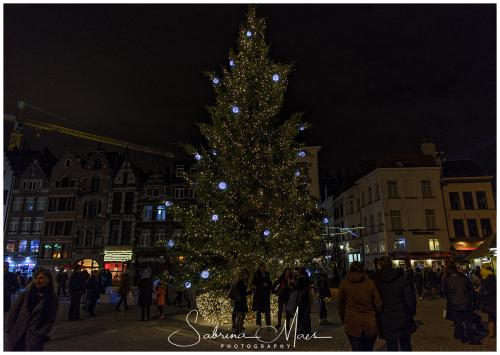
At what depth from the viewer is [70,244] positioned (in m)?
42.0

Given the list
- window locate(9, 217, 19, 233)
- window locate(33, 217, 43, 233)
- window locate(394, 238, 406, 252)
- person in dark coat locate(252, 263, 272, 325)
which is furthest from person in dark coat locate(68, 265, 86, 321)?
window locate(9, 217, 19, 233)

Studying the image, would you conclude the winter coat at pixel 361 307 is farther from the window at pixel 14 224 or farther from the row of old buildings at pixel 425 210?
the window at pixel 14 224

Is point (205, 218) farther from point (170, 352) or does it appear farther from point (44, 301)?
point (44, 301)

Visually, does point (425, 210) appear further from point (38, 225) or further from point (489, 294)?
point (38, 225)

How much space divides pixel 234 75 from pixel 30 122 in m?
61.8

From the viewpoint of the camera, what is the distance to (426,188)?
36500 millimetres

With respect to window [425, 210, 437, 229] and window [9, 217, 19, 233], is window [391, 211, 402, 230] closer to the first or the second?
window [425, 210, 437, 229]

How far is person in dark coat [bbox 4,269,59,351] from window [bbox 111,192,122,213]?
38.9m

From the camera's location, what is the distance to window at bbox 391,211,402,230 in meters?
35.7

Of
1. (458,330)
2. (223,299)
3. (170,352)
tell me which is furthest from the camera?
(223,299)

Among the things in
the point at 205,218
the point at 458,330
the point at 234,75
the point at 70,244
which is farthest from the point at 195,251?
the point at 70,244

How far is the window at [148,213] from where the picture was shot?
4231cm

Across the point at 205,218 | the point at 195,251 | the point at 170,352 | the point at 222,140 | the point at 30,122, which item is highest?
the point at 30,122

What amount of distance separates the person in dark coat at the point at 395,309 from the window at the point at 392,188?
107 feet
